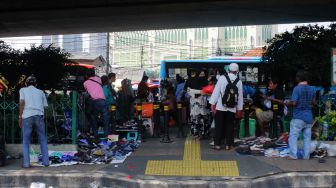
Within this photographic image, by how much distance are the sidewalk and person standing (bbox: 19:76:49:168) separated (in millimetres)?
332

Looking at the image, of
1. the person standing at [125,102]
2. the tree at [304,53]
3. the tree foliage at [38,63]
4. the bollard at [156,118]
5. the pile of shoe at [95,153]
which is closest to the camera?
the pile of shoe at [95,153]

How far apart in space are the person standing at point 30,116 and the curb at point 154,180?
0.55m

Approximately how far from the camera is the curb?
7.79 meters

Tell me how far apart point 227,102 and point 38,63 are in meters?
11.8

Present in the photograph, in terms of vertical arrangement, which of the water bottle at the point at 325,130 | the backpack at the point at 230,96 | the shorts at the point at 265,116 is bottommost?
the water bottle at the point at 325,130

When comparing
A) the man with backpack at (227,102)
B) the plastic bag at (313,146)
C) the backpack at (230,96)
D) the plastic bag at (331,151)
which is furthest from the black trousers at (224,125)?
the plastic bag at (331,151)

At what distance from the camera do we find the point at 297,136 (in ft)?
30.4

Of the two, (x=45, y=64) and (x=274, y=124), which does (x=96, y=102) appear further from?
(x=45, y=64)

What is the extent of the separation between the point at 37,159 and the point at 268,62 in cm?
941

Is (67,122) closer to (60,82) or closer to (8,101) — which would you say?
(8,101)

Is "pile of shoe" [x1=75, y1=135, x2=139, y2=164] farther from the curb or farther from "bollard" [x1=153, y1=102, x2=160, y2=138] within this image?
"bollard" [x1=153, y1=102, x2=160, y2=138]

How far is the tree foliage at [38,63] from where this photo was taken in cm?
1928

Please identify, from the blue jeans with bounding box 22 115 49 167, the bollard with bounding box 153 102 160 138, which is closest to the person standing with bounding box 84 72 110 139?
the bollard with bounding box 153 102 160 138

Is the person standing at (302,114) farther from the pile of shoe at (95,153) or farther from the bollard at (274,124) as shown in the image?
the pile of shoe at (95,153)
